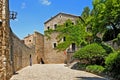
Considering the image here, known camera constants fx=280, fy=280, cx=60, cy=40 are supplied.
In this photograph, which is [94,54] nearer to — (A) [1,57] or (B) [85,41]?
(B) [85,41]

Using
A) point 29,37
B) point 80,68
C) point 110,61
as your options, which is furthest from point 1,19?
point 29,37

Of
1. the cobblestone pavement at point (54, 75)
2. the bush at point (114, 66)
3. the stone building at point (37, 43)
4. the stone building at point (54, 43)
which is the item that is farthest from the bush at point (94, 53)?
the stone building at point (54, 43)

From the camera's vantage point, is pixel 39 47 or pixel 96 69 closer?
pixel 96 69

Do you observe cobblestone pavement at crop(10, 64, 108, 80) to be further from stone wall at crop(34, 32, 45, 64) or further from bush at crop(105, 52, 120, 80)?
stone wall at crop(34, 32, 45, 64)

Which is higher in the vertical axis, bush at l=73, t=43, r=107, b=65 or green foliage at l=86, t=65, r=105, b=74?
bush at l=73, t=43, r=107, b=65

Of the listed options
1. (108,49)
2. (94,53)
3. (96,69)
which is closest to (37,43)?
(94,53)

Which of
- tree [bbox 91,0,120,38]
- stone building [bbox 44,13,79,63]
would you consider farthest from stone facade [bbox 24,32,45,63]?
tree [bbox 91,0,120,38]

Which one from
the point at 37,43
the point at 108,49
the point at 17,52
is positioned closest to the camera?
the point at 17,52

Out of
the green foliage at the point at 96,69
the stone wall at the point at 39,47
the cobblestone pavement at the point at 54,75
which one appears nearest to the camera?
the cobblestone pavement at the point at 54,75

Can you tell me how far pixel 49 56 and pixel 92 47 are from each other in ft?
82.8

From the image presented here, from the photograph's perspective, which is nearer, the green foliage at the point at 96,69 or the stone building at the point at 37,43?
the green foliage at the point at 96,69

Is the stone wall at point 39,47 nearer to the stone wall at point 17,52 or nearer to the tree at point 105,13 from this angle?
the stone wall at point 17,52

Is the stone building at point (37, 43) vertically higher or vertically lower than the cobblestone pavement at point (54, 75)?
higher

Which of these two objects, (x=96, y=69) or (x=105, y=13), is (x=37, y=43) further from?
(x=96, y=69)
